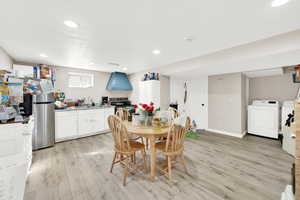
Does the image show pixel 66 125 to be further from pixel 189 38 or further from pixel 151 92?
pixel 189 38

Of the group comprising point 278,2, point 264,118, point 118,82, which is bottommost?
point 264,118

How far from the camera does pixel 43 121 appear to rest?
2967mm

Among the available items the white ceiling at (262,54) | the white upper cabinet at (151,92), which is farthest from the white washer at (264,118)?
the white upper cabinet at (151,92)

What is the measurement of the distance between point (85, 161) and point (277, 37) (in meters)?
4.04

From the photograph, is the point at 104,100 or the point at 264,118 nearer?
the point at 264,118

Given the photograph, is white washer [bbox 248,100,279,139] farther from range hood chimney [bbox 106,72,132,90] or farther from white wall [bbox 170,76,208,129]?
range hood chimney [bbox 106,72,132,90]

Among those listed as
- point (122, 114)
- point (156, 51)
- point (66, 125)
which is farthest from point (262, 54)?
point (66, 125)

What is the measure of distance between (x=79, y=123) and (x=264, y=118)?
18.1ft

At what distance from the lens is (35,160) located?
2.41 metres

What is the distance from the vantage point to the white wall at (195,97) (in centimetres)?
449

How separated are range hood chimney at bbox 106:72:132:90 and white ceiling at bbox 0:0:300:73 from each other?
87.8 inches

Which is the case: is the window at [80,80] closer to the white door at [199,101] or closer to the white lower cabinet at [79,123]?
the white lower cabinet at [79,123]

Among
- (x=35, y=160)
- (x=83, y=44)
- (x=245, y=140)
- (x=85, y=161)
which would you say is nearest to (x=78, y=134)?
(x=35, y=160)

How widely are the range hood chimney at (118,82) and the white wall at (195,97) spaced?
1856 mm
